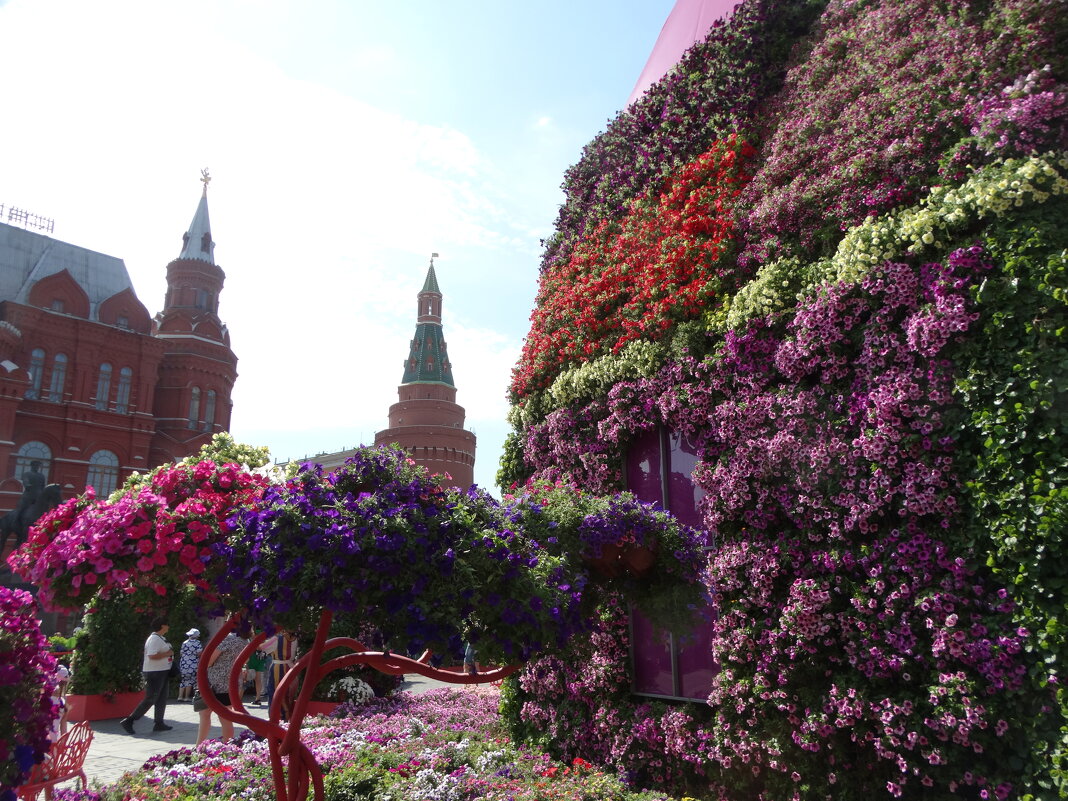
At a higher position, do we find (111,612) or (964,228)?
(964,228)

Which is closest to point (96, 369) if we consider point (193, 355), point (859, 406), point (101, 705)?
point (193, 355)

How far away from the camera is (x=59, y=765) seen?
5.32 metres

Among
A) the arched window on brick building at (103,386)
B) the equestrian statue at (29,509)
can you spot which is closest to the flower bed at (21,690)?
the equestrian statue at (29,509)

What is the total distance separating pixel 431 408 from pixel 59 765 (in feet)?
193

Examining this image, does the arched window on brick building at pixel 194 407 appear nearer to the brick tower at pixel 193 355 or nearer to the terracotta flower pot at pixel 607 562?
the brick tower at pixel 193 355

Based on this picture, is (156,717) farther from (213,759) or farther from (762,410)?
(762,410)

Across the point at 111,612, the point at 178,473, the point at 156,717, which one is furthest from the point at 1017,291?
the point at 111,612

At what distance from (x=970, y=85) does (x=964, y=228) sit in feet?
4.85

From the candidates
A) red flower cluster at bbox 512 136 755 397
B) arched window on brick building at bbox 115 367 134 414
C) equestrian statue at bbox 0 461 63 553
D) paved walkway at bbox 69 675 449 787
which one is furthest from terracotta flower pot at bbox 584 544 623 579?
arched window on brick building at bbox 115 367 134 414

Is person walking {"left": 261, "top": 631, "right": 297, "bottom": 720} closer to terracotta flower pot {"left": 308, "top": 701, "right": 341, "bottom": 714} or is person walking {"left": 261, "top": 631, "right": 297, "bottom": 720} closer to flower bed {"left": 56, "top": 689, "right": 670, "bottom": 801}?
terracotta flower pot {"left": 308, "top": 701, "right": 341, "bottom": 714}

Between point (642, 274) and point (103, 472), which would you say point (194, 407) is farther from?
point (642, 274)

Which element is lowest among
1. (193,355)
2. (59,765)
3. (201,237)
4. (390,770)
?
(390,770)

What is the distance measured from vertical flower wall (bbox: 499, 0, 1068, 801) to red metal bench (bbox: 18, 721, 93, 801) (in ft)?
16.6

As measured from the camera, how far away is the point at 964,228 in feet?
19.3
